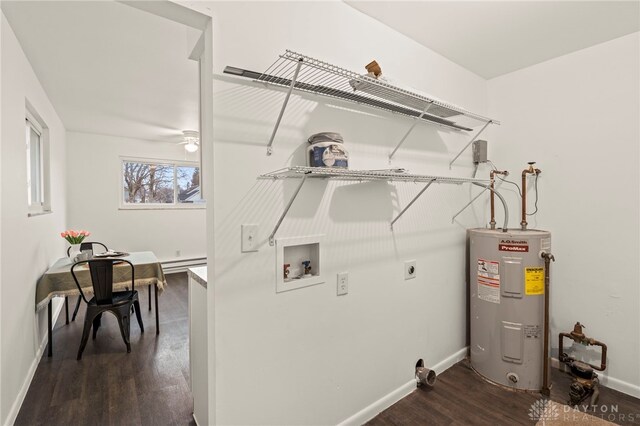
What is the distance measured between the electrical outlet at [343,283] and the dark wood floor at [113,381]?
1287mm

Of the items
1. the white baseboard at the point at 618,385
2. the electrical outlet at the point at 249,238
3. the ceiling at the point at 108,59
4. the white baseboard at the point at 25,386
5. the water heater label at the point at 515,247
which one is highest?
the ceiling at the point at 108,59

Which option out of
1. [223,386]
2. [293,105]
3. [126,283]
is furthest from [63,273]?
[293,105]

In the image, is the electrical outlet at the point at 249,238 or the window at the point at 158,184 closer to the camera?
the electrical outlet at the point at 249,238

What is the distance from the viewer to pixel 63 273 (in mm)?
2873

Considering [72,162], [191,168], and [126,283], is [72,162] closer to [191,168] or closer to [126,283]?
[191,168]

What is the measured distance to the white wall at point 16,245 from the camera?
Result: 1.85m

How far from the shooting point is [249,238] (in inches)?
53.1

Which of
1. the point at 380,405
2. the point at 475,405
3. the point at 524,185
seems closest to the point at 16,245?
the point at 380,405

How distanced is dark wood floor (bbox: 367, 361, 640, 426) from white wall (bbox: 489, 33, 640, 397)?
28 centimetres

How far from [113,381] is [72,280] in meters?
1.17

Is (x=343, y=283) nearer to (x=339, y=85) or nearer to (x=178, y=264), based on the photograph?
(x=339, y=85)

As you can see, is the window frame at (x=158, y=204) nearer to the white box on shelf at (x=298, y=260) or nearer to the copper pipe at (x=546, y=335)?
the white box on shelf at (x=298, y=260)

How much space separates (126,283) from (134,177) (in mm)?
3225

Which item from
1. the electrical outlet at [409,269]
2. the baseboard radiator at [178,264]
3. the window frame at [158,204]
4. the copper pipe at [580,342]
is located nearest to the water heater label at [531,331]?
the copper pipe at [580,342]
